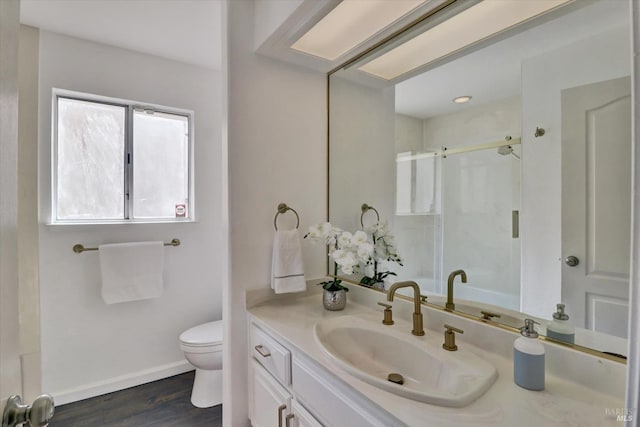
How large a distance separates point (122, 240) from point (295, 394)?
Answer: 1732mm

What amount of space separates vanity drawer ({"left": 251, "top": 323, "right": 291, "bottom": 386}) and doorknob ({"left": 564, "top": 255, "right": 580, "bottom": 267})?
0.98 meters

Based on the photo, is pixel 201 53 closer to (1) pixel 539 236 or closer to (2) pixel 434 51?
(2) pixel 434 51

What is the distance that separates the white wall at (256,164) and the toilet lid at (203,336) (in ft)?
1.58

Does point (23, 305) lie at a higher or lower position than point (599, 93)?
lower

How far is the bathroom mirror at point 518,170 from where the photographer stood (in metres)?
0.83

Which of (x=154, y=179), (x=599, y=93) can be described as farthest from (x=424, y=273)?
(x=154, y=179)

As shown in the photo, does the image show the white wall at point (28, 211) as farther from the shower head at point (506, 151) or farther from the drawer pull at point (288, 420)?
the shower head at point (506, 151)

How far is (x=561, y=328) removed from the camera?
2.89 ft

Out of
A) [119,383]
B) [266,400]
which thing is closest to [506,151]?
[266,400]

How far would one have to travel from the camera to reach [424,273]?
52.7 inches

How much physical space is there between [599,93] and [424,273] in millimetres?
849

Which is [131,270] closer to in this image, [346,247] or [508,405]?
[346,247]

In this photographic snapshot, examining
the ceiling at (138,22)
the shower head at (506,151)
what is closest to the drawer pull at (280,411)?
the shower head at (506,151)

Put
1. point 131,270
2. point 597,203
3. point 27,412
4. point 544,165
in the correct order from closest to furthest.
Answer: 1. point 27,412
2. point 597,203
3. point 544,165
4. point 131,270
